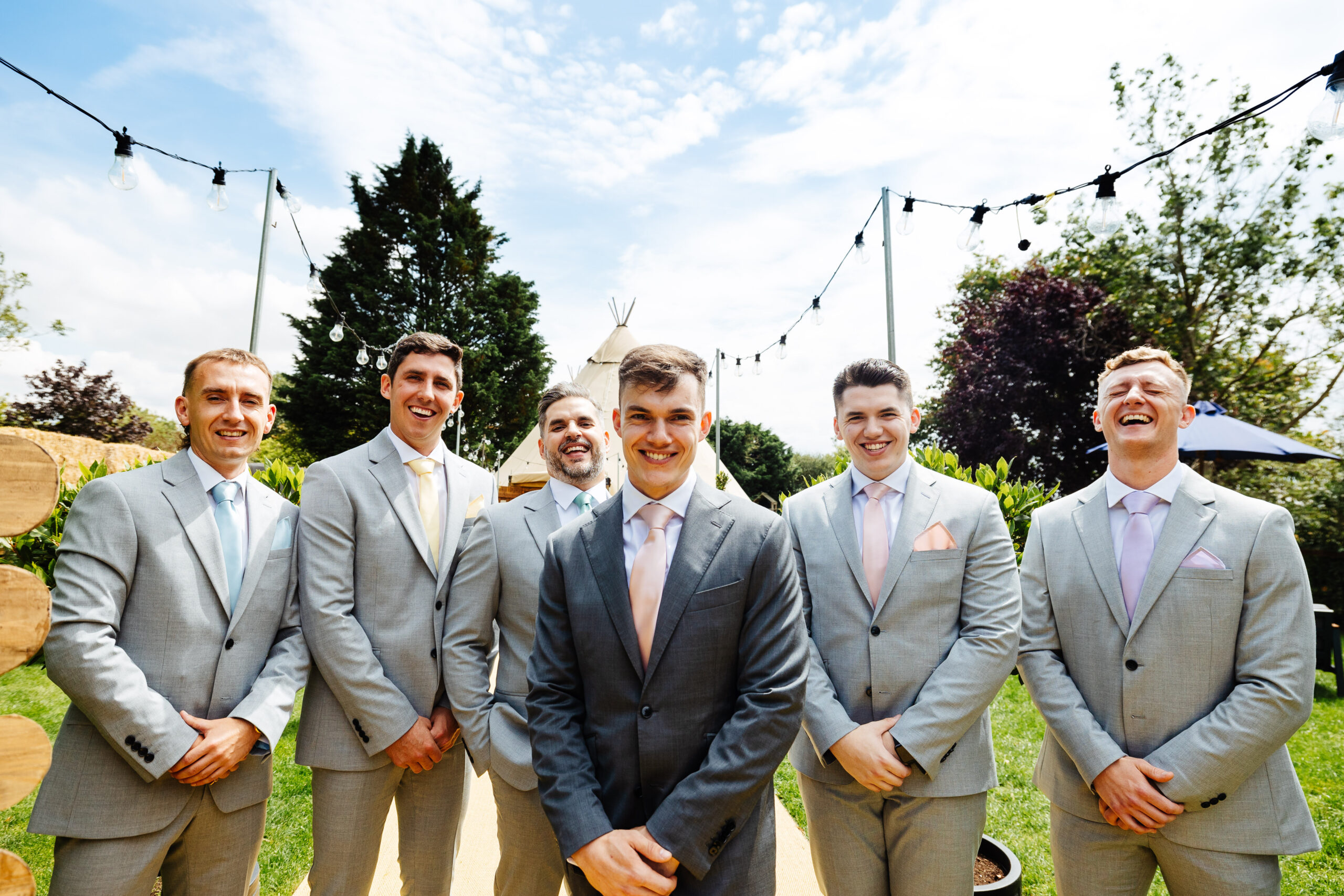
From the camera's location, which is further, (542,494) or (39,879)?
(39,879)

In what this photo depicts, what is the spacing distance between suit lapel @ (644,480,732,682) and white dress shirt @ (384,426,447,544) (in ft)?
4.44

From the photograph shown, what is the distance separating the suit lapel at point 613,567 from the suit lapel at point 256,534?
4.63 feet

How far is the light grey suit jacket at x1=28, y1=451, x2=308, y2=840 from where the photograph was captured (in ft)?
7.36

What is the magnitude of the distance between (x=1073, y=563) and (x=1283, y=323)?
Answer: 17.5m

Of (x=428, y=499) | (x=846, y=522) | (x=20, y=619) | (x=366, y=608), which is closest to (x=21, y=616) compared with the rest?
(x=20, y=619)

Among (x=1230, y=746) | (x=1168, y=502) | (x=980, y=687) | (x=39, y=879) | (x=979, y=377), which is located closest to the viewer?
(x=1230, y=746)

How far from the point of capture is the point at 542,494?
2996mm

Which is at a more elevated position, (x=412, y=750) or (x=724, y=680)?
(x=724, y=680)

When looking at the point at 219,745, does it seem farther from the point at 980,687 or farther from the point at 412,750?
the point at 980,687

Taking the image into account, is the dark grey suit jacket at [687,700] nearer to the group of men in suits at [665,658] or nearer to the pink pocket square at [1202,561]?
the group of men in suits at [665,658]

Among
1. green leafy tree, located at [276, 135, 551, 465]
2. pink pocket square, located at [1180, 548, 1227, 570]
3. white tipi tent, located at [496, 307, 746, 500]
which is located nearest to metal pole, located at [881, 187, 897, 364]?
pink pocket square, located at [1180, 548, 1227, 570]

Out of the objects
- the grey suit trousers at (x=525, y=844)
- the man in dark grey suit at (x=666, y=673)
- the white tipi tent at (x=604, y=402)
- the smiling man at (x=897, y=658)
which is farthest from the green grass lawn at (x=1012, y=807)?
the white tipi tent at (x=604, y=402)

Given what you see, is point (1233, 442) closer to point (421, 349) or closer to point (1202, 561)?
point (1202, 561)

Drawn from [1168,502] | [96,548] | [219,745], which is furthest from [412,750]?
[1168,502]
